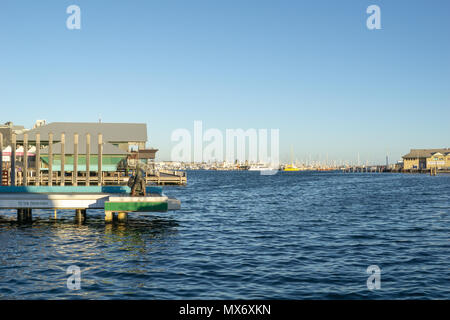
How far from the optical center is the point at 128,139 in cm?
7931

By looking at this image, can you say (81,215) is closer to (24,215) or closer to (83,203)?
(83,203)

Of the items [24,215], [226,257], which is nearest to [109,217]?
[24,215]

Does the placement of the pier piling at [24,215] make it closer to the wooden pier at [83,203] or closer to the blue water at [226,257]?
the wooden pier at [83,203]

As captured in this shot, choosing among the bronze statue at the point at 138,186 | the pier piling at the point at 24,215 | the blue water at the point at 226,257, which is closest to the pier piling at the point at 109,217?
the blue water at the point at 226,257

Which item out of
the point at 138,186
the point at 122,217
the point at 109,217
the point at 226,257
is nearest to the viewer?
the point at 226,257

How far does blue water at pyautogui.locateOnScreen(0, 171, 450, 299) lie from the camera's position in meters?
13.6

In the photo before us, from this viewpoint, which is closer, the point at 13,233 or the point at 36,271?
the point at 36,271

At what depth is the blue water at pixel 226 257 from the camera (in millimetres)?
13586

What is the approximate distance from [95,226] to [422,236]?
20.0 meters

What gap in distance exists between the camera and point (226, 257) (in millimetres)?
18609

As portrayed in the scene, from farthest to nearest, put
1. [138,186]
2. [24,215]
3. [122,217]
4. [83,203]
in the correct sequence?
[24,215], [122,217], [83,203], [138,186]

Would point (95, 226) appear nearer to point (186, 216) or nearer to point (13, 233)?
point (13, 233)

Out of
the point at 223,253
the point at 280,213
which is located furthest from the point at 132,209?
the point at 280,213
